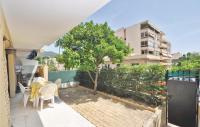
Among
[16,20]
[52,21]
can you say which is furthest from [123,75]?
[16,20]

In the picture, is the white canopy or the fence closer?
the white canopy

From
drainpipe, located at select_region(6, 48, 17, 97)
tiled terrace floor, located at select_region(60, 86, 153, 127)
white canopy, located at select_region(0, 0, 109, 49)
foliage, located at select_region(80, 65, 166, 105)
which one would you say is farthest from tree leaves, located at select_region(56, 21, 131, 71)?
white canopy, located at select_region(0, 0, 109, 49)

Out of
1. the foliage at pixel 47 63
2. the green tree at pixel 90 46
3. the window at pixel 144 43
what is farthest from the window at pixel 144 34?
the green tree at pixel 90 46

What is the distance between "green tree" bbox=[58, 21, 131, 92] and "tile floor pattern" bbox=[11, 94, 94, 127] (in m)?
2.42

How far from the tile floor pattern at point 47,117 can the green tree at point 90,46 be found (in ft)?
7.93

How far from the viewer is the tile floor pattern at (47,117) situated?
441 centimetres

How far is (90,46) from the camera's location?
7.55m

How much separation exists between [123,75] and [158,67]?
7.15 feet

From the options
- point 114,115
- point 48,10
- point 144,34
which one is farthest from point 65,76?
point 144,34

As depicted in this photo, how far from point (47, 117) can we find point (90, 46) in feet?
13.6

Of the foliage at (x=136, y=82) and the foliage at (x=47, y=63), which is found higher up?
the foliage at (x=47, y=63)

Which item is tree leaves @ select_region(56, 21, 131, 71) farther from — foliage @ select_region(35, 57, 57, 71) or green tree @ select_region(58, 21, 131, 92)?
foliage @ select_region(35, 57, 57, 71)

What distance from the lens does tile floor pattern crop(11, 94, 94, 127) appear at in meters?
4.41

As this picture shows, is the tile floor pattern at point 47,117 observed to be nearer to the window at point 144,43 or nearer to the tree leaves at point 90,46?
the tree leaves at point 90,46
